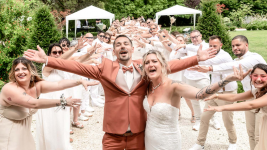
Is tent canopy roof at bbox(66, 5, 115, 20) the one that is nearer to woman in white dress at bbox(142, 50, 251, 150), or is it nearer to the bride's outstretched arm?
woman in white dress at bbox(142, 50, 251, 150)

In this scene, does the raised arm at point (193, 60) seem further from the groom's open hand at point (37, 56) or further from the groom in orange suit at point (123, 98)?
the groom's open hand at point (37, 56)

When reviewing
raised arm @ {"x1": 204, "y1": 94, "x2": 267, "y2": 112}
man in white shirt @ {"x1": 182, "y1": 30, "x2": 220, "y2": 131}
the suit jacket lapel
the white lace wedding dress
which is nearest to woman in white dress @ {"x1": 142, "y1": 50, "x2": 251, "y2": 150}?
the white lace wedding dress

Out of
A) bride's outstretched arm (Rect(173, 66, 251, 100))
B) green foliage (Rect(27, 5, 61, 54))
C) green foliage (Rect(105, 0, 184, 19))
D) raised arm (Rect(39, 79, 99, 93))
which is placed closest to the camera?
bride's outstretched arm (Rect(173, 66, 251, 100))

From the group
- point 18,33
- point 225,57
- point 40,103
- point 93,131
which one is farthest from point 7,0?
point 225,57

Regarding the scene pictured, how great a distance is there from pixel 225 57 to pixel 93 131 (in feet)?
11.3

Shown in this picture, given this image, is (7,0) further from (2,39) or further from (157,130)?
(157,130)

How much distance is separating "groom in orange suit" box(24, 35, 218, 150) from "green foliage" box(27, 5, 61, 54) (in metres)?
5.78

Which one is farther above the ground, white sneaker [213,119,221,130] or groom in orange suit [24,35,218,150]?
groom in orange suit [24,35,218,150]

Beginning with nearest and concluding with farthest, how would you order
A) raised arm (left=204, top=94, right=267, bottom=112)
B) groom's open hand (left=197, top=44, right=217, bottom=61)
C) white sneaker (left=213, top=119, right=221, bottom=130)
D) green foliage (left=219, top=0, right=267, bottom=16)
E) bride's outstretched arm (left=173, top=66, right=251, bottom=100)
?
1. bride's outstretched arm (left=173, top=66, right=251, bottom=100)
2. raised arm (left=204, top=94, right=267, bottom=112)
3. groom's open hand (left=197, top=44, right=217, bottom=61)
4. white sneaker (left=213, top=119, right=221, bottom=130)
5. green foliage (left=219, top=0, right=267, bottom=16)

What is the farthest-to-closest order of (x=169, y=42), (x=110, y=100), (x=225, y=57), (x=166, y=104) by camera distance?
(x=169, y=42) < (x=225, y=57) < (x=110, y=100) < (x=166, y=104)

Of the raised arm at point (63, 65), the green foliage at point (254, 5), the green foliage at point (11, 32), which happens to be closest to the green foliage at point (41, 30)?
the green foliage at point (11, 32)

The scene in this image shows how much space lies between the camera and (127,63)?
3182 millimetres

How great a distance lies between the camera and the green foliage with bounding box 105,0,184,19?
37.3 meters

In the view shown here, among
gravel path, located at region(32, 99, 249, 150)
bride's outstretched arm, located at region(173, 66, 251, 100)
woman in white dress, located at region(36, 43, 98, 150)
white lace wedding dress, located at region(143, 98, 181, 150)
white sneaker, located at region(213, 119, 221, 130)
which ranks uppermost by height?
bride's outstretched arm, located at region(173, 66, 251, 100)
